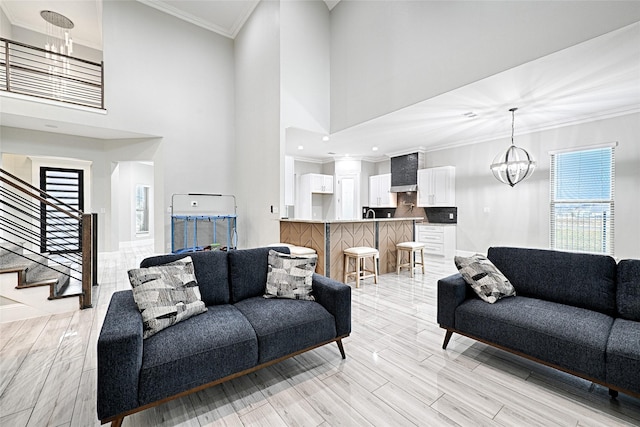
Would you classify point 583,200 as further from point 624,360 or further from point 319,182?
point 319,182

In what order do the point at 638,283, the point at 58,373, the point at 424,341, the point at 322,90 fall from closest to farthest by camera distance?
the point at 638,283 → the point at 58,373 → the point at 424,341 → the point at 322,90

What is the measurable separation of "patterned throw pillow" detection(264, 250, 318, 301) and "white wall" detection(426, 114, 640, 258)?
5410 mm

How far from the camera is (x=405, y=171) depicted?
757 cm

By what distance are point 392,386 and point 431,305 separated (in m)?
1.81

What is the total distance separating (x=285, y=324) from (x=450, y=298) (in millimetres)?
1431

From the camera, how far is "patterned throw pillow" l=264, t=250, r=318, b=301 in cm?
228

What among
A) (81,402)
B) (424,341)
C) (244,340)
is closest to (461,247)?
(424,341)

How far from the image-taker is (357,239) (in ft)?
15.4

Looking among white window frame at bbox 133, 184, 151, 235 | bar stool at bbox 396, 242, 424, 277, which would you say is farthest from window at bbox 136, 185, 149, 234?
bar stool at bbox 396, 242, 424, 277

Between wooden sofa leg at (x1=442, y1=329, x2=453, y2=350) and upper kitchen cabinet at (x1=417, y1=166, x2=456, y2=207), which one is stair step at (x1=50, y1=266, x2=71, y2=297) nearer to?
wooden sofa leg at (x1=442, y1=329, x2=453, y2=350)

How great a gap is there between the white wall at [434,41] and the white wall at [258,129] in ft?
4.19

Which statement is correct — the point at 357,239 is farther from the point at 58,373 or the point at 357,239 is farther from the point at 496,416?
the point at 58,373

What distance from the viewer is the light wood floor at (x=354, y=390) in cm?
160

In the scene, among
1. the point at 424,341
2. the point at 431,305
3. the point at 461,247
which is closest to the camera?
the point at 424,341
